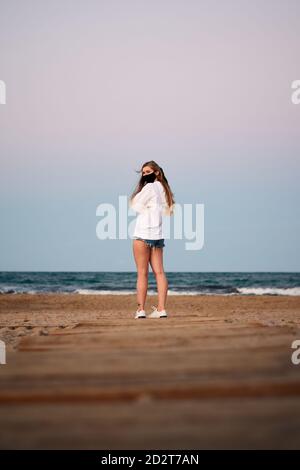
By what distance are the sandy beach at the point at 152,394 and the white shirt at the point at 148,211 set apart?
2794mm

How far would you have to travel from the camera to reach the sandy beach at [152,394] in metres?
1.45

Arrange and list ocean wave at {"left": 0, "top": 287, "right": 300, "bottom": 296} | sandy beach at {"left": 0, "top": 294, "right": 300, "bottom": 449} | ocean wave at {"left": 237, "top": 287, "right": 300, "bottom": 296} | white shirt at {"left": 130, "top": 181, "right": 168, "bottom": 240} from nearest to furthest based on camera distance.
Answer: sandy beach at {"left": 0, "top": 294, "right": 300, "bottom": 449}, white shirt at {"left": 130, "top": 181, "right": 168, "bottom": 240}, ocean wave at {"left": 0, "top": 287, "right": 300, "bottom": 296}, ocean wave at {"left": 237, "top": 287, "right": 300, "bottom": 296}

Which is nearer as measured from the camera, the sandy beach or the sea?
the sandy beach

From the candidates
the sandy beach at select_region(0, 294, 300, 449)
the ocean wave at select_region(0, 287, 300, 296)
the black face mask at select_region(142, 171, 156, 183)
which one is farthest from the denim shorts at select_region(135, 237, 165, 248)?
the ocean wave at select_region(0, 287, 300, 296)

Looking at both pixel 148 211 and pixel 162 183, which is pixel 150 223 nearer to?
pixel 148 211

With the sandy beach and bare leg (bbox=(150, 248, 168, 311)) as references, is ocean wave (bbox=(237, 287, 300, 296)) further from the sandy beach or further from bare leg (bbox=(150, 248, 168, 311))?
the sandy beach

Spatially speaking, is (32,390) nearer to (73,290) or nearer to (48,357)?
(48,357)

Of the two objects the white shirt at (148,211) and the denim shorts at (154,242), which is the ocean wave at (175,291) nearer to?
the denim shorts at (154,242)

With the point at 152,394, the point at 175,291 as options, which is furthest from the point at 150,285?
the point at 152,394

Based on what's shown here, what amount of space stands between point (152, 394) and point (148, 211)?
402 centimetres

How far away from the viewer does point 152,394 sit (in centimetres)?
182

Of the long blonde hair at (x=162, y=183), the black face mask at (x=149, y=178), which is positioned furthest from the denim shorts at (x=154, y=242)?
the black face mask at (x=149, y=178)

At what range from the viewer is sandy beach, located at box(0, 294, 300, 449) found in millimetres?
1449

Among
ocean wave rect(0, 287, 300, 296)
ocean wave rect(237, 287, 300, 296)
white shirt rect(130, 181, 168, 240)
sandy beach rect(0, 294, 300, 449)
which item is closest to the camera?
sandy beach rect(0, 294, 300, 449)
